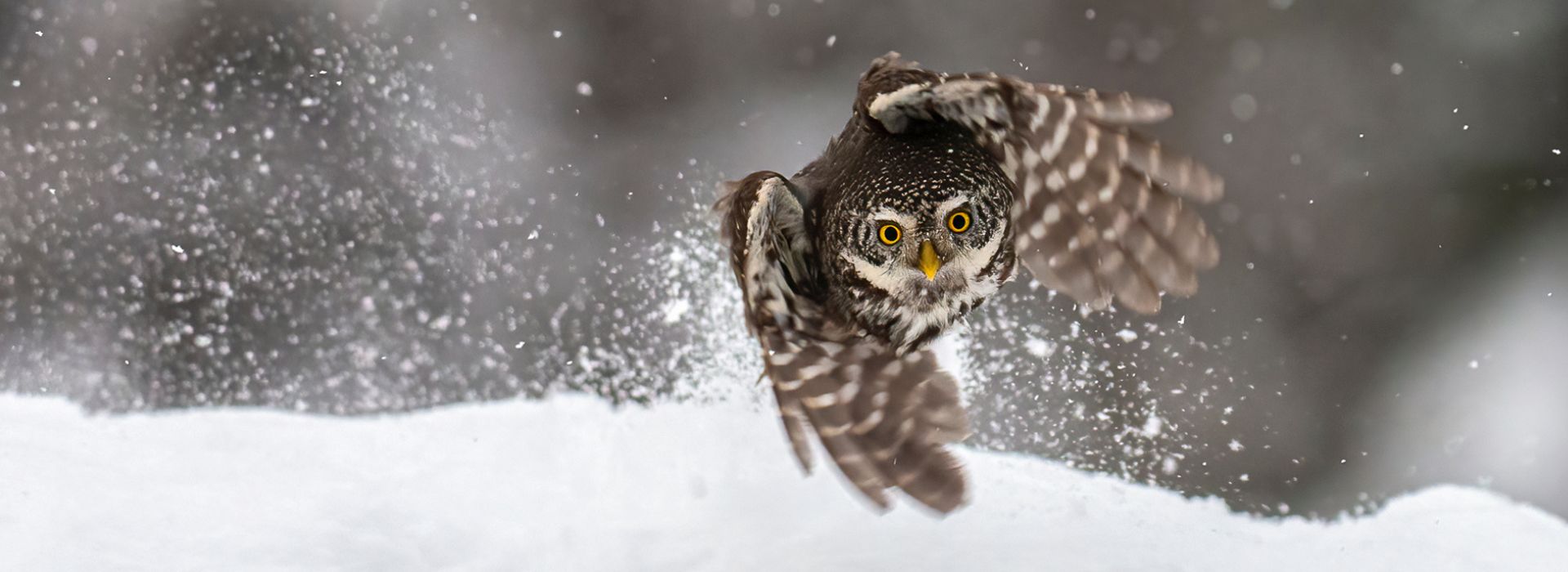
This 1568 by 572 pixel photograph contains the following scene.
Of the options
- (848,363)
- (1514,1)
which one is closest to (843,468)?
(848,363)

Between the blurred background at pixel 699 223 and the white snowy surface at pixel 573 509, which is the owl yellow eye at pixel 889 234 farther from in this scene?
the blurred background at pixel 699 223

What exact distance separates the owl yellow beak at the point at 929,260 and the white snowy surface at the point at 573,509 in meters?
1.12

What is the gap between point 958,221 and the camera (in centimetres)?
154

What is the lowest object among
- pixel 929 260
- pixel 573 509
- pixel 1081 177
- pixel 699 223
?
pixel 573 509

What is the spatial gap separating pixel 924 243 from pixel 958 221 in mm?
67

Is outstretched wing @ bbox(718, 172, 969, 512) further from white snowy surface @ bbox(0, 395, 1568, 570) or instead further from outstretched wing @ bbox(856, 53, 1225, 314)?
white snowy surface @ bbox(0, 395, 1568, 570)

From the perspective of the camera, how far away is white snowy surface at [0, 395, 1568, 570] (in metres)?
2.45

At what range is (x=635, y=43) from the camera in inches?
134

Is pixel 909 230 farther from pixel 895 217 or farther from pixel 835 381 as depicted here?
pixel 835 381

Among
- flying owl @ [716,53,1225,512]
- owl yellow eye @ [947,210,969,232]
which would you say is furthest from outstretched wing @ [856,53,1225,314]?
owl yellow eye @ [947,210,969,232]

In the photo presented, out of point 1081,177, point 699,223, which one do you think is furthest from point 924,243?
point 699,223

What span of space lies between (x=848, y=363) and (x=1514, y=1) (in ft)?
9.07

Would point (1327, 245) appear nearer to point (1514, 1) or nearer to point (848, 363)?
point (1514, 1)

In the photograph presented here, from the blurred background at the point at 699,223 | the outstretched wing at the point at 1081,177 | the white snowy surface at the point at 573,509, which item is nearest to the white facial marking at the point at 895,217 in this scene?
the outstretched wing at the point at 1081,177
